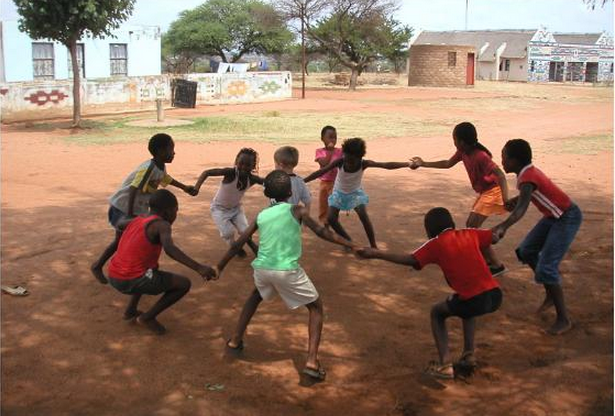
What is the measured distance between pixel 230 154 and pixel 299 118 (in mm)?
8457

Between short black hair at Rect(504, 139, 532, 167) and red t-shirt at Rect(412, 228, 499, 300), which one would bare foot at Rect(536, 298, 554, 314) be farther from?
red t-shirt at Rect(412, 228, 499, 300)

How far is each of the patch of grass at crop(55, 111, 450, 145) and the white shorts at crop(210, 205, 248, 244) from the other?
10.4m

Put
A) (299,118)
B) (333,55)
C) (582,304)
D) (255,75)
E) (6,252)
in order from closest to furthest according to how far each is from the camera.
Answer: (582,304) → (6,252) → (299,118) → (255,75) → (333,55)

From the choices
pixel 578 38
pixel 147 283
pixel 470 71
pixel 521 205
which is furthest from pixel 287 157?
pixel 578 38

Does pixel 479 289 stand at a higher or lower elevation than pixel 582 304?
higher

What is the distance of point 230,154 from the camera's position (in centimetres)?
1416

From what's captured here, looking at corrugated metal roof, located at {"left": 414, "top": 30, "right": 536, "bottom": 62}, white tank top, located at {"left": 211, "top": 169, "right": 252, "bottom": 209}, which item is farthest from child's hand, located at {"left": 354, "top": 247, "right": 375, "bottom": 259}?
corrugated metal roof, located at {"left": 414, "top": 30, "right": 536, "bottom": 62}

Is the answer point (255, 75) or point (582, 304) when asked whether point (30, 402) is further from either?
point (255, 75)

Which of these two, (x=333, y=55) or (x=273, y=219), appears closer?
(x=273, y=219)

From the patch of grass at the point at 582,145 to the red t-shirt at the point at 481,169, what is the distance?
9.22 meters

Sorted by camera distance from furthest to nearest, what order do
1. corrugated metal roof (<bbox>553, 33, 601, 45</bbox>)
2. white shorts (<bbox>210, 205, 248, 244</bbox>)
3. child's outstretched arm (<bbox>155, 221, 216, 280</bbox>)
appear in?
corrugated metal roof (<bbox>553, 33, 601, 45</bbox>)
white shorts (<bbox>210, 205, 248, 244</bbox>)
child's outstretched arm (<bbox>155, 221, 216, 280</bbox>)

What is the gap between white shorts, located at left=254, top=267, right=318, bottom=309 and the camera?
406 cm

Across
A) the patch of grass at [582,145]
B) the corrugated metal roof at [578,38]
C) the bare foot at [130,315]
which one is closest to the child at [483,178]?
the bare foot at [130,315]

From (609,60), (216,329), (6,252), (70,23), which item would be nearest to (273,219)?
(216,329)
